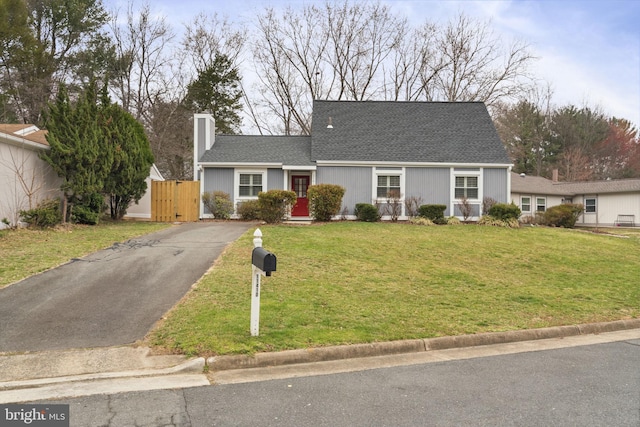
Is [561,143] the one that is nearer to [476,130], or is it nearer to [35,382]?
[476,130]

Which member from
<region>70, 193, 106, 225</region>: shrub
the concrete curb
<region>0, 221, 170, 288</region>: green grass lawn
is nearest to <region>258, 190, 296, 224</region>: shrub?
<region>0, 221, 170, 288</region>: green grass lawn

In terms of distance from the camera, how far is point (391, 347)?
5.35 m

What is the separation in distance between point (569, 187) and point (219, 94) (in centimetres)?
2919

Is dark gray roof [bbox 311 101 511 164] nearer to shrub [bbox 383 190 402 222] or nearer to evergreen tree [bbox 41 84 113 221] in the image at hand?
shrub [bbox 383 190 402 222]

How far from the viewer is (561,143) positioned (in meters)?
45.1

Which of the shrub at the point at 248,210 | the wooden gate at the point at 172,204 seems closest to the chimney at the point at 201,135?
the wooden gate at the point at 172,204

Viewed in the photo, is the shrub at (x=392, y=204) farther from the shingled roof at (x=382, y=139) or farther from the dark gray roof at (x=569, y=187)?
the dark gray roof at (x=569, y=187)

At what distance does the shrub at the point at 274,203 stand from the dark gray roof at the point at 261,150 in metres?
4.05

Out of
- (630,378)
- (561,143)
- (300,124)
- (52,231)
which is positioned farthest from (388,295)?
(561,143)

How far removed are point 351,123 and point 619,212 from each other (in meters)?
22.3

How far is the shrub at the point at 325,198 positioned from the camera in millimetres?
17453

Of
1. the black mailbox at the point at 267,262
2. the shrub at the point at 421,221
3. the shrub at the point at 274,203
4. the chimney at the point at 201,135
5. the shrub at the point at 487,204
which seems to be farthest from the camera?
the chimney at the point at 201,135

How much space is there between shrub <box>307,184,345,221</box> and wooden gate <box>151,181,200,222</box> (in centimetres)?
593

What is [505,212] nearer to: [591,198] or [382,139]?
[382,139]
